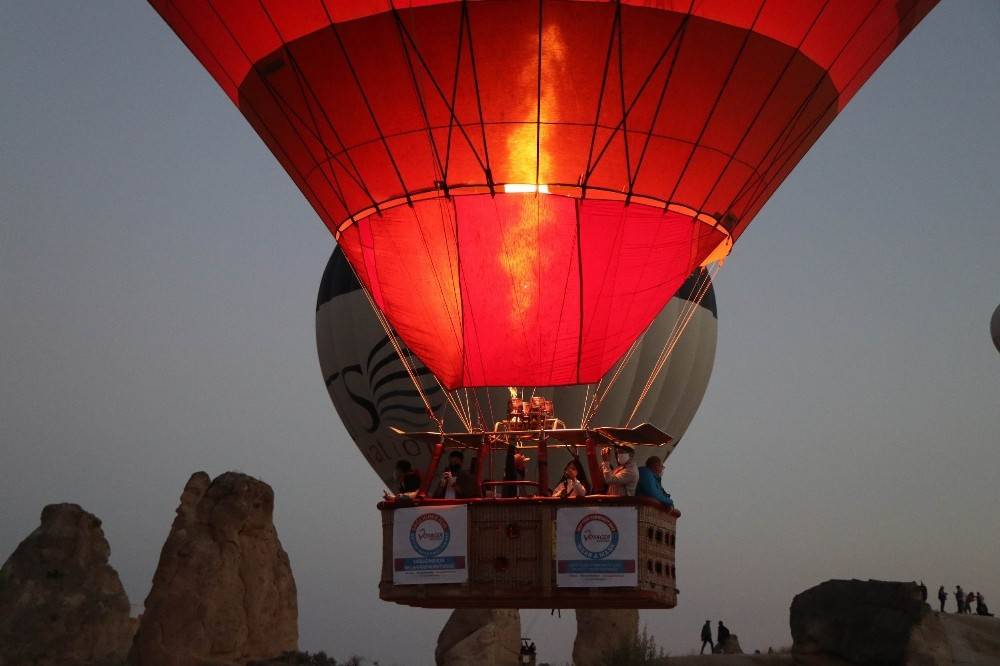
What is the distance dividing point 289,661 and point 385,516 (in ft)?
42.6

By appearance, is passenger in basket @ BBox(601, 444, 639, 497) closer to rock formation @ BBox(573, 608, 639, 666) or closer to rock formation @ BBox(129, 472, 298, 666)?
rock formation @ BBox(129, 472, 298, 666)

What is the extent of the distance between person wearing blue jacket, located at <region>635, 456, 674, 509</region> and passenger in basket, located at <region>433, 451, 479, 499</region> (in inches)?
54.6

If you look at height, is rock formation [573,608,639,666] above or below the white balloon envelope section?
below

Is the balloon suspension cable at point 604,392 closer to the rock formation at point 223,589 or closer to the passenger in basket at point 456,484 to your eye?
the passenger in basket at point 456,484

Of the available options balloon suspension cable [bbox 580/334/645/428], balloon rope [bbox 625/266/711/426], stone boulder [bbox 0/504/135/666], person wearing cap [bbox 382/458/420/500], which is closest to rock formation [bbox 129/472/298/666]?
stone boulder [bbox 0/504/135/666]

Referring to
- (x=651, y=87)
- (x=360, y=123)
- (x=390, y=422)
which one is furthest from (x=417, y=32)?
(x=390, y=422)

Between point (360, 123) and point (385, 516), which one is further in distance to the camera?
point (360, 123)

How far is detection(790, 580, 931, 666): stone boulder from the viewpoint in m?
25.8

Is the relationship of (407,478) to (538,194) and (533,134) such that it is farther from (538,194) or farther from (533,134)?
(533,134)

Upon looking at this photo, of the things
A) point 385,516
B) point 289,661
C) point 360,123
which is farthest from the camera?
point 289,661

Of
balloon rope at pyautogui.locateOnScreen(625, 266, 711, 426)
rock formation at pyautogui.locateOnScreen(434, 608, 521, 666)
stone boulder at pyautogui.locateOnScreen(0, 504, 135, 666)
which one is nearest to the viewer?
balloon rope at pyautogui.locateOnScreen(625, 266, 711, 426)

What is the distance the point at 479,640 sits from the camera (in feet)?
101

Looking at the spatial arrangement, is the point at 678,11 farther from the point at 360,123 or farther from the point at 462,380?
the point at 462,380

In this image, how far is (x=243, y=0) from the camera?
51.7 ft
